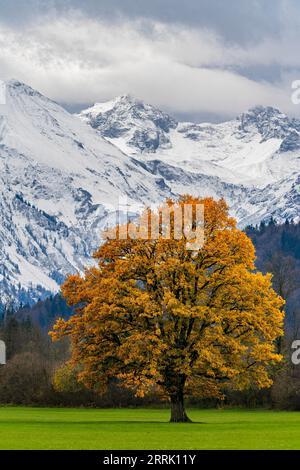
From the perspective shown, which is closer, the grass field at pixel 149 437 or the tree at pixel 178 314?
the grass field at pixel 149 437

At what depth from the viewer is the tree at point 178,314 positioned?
2448 inches

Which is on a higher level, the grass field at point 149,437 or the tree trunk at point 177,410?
the tree trunk at point 177,410

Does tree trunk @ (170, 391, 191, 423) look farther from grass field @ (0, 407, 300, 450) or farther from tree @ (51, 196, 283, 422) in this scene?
grass field @ (0, 407, 300, 450)

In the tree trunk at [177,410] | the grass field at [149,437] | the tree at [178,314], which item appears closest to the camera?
the grass field at [149,437]

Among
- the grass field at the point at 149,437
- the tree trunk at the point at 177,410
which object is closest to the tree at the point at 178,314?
the tree trunk at the point at 177,410

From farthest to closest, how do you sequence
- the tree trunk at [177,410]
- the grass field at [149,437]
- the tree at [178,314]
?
the tree trunk at [177,410] < the tree at [178,314] < the grass field at [149,437]

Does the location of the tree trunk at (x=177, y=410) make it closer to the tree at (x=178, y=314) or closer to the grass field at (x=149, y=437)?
the tree at (x=178, y=314)

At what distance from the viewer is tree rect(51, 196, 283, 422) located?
62.2 m

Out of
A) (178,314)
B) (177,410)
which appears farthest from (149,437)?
(177,410)

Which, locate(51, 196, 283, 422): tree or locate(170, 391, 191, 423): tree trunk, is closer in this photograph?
locate(51, 196, 283, 422): tree

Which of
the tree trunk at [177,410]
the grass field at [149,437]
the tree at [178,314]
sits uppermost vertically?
the tree at [178,314]

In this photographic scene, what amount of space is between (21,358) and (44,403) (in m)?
13.1

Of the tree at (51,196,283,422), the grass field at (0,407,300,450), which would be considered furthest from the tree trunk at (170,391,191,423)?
the grass field at (0,407,300,450)
